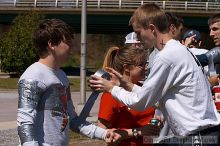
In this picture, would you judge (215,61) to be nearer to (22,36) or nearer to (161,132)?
(161,132)

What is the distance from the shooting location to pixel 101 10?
188ft

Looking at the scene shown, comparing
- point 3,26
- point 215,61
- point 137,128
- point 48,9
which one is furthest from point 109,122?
point 3,26

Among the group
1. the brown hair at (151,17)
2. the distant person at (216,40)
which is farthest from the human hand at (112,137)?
the distant person at (216,40)

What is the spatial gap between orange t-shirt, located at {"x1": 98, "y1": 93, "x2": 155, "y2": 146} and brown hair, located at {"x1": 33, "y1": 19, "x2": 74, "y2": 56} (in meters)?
0.66

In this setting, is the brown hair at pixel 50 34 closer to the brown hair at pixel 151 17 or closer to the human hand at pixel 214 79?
the brown hair at pixel 151 17

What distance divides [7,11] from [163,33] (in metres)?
54.8

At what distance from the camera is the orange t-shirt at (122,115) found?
4695 millimetres

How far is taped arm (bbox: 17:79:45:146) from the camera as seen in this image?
398cm

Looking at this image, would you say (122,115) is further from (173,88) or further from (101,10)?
(101,10)

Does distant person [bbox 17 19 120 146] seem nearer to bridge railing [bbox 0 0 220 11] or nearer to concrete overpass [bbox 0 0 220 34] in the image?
concrete overpass [bbox 0 0 220 34]

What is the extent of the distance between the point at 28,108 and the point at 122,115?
3.19ft

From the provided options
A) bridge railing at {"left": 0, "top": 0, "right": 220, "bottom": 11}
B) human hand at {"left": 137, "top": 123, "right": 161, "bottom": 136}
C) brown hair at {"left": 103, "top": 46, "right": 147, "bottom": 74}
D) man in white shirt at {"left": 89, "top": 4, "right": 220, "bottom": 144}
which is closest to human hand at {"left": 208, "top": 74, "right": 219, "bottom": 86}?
brown hair at {"left": 103, "top": 46, "right": 147, "bottom": 74}

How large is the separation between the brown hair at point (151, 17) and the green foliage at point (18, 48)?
138ft

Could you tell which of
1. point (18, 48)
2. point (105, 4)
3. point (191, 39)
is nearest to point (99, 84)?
point (191, 39)
